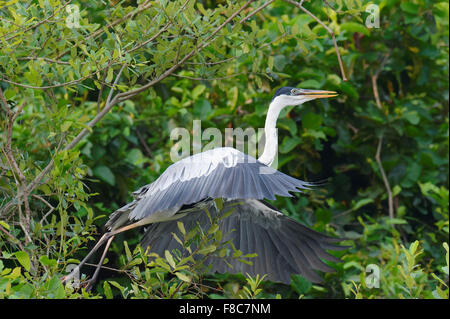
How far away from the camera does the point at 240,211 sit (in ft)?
10.9

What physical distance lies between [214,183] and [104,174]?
65.7 inches

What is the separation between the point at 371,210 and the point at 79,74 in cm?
284

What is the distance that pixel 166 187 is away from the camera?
9.64 feet

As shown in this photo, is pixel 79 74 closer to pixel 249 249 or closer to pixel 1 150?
pixel 1 150

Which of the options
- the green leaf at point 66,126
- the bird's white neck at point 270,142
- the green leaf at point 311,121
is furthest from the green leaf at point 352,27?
the green leaf at point 66,126

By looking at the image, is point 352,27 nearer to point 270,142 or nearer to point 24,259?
point 270,142

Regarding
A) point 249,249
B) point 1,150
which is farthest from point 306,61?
point 1,150

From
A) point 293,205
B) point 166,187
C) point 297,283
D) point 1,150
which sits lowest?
point 297,283

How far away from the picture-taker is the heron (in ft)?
9.04

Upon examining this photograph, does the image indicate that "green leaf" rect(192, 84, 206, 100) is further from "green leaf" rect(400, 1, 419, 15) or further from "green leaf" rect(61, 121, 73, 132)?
"green leaf" rect(61, 121, 73, 132)

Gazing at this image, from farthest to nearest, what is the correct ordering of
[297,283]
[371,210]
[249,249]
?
[371,210] → [297,283] → [249,249]

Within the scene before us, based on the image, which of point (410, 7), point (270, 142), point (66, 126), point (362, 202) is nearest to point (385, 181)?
point (362, 202)

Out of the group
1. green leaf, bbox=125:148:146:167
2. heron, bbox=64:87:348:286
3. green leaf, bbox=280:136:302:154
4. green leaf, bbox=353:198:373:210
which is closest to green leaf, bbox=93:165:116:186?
green leaf, bbox=125:148:146:167
